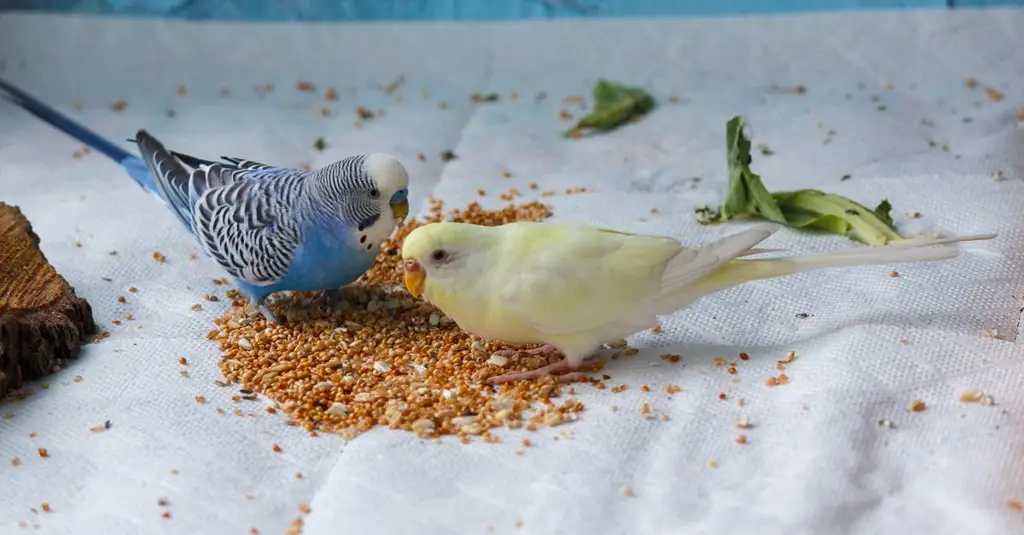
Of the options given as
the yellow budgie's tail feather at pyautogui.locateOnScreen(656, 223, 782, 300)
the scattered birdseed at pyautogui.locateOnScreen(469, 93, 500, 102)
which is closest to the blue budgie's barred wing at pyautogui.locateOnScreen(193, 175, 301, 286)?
the yellow budgie's tail feather at pyautogui.locateOnScreen(656, 223, 782, 300)

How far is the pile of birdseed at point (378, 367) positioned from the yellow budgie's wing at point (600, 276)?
207mm

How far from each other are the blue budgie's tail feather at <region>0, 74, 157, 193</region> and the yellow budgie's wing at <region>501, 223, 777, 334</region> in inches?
52.1

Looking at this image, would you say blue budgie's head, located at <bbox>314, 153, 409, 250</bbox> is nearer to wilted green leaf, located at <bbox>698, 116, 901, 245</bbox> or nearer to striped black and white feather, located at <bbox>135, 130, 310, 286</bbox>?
striped black and white feather, located at <bbox>135, 130, 310, 286</bbox>

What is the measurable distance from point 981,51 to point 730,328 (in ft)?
8.67

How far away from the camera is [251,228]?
9.02ft

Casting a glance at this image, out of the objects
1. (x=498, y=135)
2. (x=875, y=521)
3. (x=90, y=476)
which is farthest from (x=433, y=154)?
(x=875, y=521)

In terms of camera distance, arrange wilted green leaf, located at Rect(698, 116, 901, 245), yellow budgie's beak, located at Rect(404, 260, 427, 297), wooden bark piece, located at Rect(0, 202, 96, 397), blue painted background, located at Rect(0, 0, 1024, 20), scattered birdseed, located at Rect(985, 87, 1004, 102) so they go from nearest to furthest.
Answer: yellow budgie's beak, located at Rect(404, 260, 427, 297) → wooden bark piece, located at Rect(0, 202, 96, 397) → wilted green leaf, located at Rect(698, 116, 901, 245) → scattered birdseed, located at Rect(985, 87, 1004, 102) → blue painted background, located at Rect(0, 0, 1024, 20)

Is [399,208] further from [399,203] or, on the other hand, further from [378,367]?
[378,367]

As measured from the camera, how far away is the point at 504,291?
92.6 inches

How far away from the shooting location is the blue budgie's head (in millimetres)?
2633

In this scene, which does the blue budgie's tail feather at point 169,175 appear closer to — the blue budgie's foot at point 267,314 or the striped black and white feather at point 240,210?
the striped black and white feather at point 240,210

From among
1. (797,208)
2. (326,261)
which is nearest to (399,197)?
(326,261)

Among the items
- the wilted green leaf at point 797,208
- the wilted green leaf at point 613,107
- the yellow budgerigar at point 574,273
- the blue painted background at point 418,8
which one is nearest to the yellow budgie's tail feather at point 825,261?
the yellow budgerigar at point 574,273

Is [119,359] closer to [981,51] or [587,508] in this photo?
[587,508]
